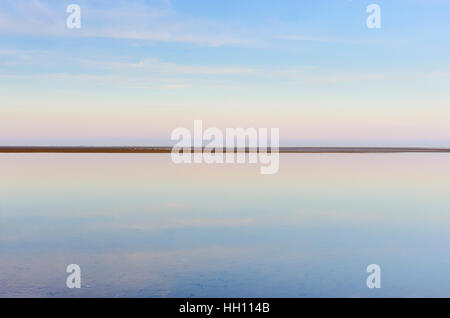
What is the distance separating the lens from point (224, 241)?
19.9ft

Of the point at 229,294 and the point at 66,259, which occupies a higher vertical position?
the point at 66,259

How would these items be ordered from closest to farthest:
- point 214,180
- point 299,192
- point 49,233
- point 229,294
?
1. point 229,294
2. point 49,233
3. point 299,192
4. point 214,180

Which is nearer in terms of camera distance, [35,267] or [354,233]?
[35,267]

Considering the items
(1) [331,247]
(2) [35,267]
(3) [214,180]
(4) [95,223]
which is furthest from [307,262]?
(3) [214,180]

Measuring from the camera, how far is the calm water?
4.57m

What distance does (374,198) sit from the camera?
30.7ft

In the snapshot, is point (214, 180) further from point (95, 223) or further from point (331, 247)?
point (331, 247)

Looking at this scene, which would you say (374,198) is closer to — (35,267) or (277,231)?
(277,231)

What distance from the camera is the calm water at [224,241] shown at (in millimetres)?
4574

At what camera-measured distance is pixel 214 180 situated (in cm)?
1255

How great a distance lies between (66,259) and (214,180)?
7328mm
